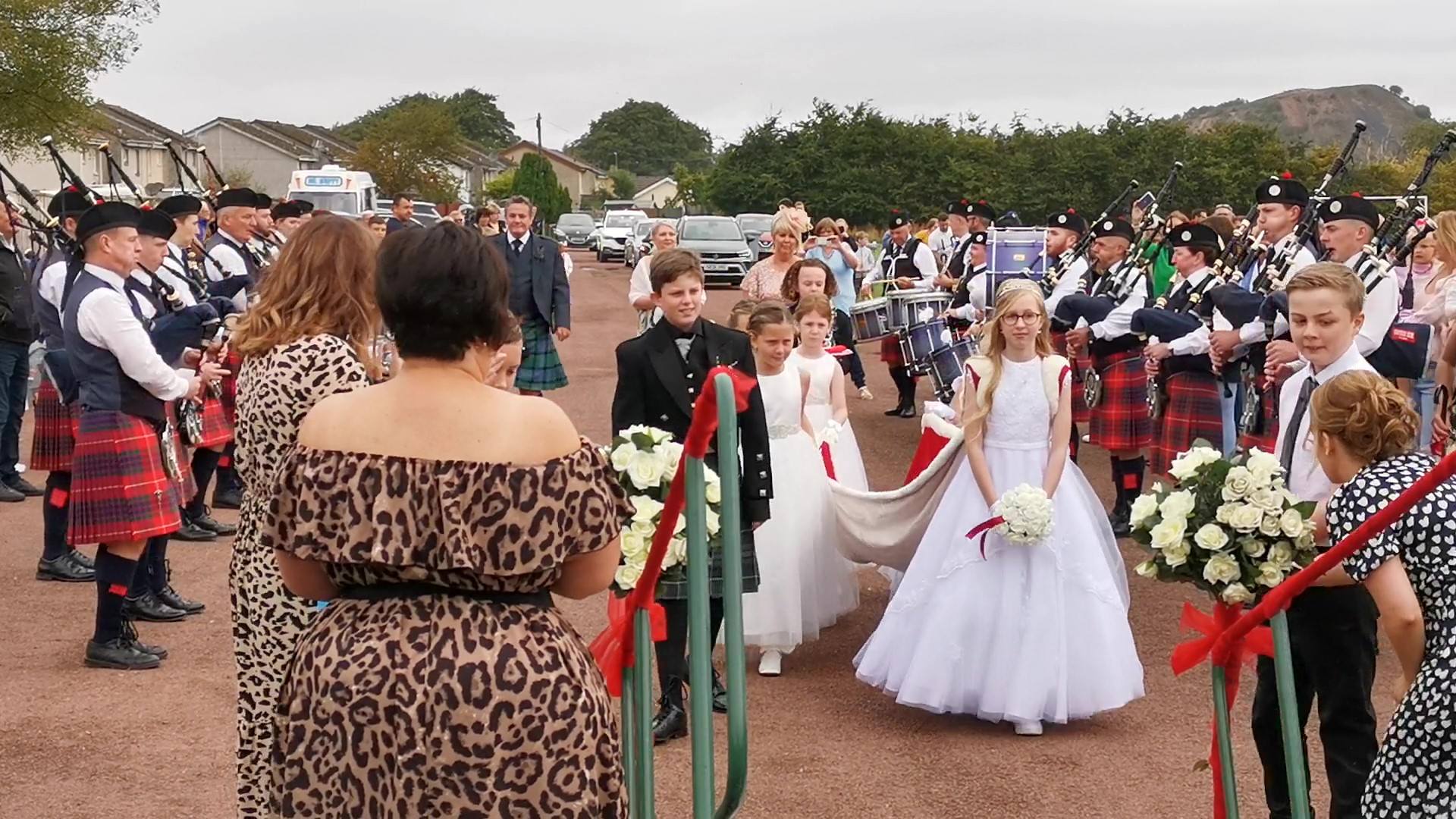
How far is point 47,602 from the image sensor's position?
8.02 m

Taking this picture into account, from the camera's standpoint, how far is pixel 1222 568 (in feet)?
14.1

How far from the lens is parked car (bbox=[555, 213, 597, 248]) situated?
2263 inches

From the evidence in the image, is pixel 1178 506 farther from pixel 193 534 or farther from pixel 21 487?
pixel 21 487

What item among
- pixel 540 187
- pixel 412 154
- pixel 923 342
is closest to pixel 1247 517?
pixel 923 342

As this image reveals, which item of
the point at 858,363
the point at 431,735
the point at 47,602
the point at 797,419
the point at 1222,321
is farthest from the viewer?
the point at 858,363

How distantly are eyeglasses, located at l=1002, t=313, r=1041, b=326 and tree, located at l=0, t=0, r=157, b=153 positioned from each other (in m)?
31.9

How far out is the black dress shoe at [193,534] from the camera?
30.9 feet

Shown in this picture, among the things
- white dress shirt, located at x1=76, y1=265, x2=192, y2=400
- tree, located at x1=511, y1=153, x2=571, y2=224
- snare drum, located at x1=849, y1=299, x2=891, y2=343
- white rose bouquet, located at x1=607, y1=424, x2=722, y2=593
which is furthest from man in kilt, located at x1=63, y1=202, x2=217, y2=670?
tree, located at x1=511, y1=153, x2=571, y2=224

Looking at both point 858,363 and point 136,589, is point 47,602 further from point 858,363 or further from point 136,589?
point 858,363

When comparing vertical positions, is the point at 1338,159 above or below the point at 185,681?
above

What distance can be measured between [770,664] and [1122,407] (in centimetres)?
407

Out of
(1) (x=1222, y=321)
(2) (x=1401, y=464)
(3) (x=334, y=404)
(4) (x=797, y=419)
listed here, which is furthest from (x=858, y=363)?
(3) (x=334, y=404)

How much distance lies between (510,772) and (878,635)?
373 cm

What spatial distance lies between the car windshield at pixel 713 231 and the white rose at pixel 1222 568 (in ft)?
93.0
